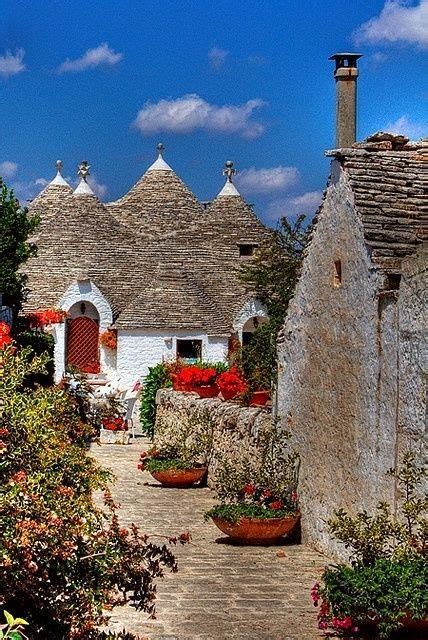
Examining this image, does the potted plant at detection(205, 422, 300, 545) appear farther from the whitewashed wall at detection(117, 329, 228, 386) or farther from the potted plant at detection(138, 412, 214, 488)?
the whitewashed wall at detection(117, 329, 228, 386)

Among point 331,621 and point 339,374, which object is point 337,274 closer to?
point 339,374

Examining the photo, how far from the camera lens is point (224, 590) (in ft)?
32.9

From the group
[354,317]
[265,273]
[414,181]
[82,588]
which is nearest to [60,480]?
[82,588]

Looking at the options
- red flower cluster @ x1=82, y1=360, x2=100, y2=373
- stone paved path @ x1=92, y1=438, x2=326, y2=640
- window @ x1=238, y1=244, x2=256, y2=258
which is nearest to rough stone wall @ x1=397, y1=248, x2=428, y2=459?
stone paved path @ x1=92, y1=438, x2=326, y2=640

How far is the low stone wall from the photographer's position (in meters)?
14.6

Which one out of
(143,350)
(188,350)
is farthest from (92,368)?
(188,350)

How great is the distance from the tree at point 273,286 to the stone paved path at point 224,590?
2447mm

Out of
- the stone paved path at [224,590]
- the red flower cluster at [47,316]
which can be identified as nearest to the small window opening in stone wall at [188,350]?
the red flower cluster at [47,316]

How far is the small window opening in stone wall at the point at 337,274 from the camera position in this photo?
11230 millimetres

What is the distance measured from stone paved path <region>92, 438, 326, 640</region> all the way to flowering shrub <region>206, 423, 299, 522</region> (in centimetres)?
38

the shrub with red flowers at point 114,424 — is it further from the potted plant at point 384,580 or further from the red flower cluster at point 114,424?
the potted plant at point 384,580

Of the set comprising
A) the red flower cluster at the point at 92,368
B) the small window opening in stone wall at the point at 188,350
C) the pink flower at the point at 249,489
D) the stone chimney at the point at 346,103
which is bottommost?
the pink flower at the point at 249,489

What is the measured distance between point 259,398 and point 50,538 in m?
10.7

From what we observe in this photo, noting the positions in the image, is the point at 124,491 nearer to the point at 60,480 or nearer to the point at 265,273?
the point at 60,480
